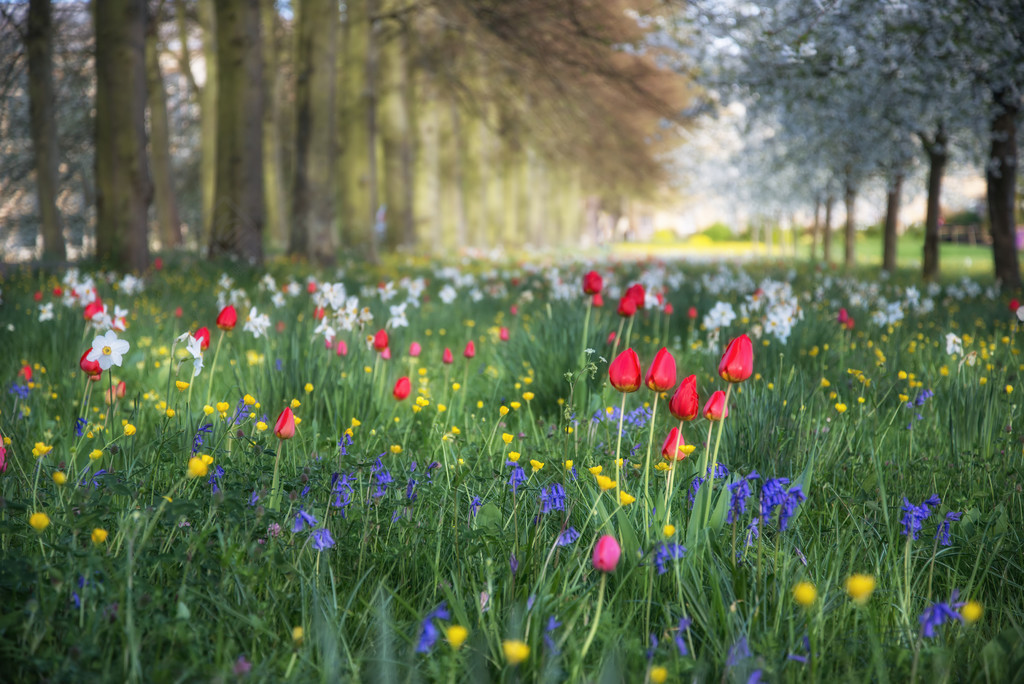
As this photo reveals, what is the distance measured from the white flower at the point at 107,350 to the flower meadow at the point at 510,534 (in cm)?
1

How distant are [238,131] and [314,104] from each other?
5.48 feet

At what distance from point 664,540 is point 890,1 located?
293 inches

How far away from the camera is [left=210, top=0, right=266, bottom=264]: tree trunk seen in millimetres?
10312

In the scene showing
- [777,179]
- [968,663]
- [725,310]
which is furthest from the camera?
[777,179]

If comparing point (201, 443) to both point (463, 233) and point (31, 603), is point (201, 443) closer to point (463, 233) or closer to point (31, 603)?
point (31, 603)

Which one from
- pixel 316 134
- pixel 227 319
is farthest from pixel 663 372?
pixel 316 134

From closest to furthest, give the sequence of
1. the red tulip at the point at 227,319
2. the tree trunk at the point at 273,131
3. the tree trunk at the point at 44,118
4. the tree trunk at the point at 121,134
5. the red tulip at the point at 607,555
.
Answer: the red tulip at the point at 607,555
the red tulip at the point at 227,319
the tree trunk at the point at 121,134
the tree trunk at the point at 44,118
the tree trunk at the point at 273,131

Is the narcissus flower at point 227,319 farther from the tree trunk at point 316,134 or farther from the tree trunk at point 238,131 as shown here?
the tree trunk at point 316,134

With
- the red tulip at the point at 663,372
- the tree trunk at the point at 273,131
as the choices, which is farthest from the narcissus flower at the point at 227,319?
the tree trunk at the point at 273,131

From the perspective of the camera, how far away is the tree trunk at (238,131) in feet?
33.8

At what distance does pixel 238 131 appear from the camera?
10.4 m

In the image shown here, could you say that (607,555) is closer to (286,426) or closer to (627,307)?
(286,426)

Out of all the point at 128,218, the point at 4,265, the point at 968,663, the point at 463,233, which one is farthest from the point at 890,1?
the point at 463,233

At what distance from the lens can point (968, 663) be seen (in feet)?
5.20
